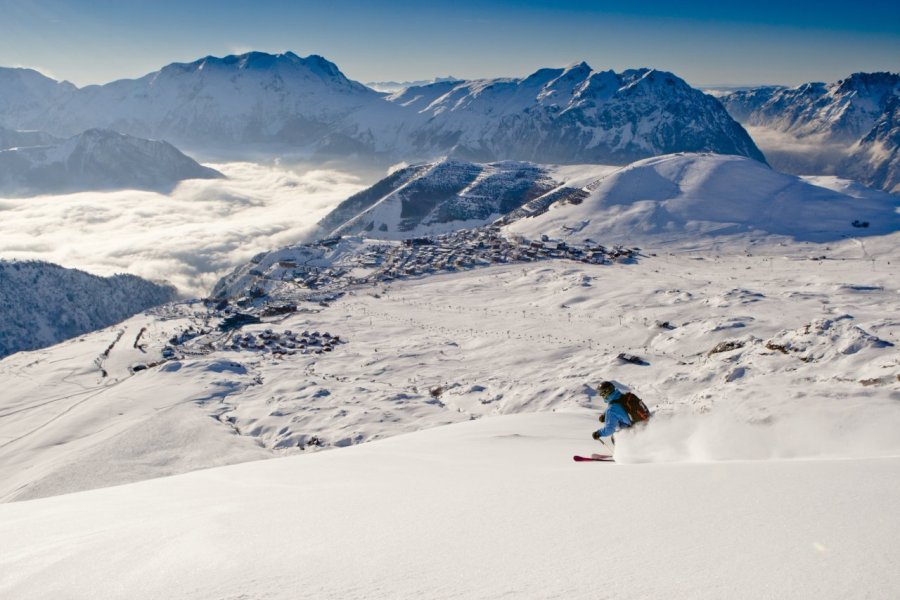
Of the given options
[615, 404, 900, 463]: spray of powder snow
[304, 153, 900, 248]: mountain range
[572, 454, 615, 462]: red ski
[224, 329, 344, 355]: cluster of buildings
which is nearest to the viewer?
[615, 404, 900, 463]: spray of powder snow

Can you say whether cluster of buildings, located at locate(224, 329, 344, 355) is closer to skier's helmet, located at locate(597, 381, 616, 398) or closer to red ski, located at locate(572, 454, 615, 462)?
skier's helmet, located at locate(597, 381, 616, 398)

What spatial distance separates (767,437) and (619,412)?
3.43 meters

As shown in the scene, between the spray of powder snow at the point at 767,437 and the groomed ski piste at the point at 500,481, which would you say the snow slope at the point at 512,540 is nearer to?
the groomed ski piste at the point at 500,481

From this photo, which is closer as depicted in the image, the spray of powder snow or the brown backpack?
the spray of powder snow

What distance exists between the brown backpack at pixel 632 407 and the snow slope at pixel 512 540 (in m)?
5.38

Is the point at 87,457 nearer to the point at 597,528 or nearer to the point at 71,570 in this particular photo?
the point at 71,570

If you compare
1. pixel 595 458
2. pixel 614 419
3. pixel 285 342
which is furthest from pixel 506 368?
pixel 595 458

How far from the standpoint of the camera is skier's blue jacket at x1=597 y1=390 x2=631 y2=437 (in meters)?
13.4

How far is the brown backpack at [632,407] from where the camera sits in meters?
13.5

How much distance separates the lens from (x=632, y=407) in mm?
13602

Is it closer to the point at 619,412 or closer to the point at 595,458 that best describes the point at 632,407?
the point at 619,412

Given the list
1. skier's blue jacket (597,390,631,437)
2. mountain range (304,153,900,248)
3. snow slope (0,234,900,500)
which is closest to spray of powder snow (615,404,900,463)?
snow slope (0,234,900,500)

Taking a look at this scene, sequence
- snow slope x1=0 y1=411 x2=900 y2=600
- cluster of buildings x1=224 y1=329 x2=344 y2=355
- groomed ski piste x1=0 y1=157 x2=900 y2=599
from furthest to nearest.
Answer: cluster of buildings x1=224 y1=329 x2=344 y2=355 → groomed ski piste x1=0 y1=157 x2=900 y2=599 → snow slope x1=0 y1=411 x2=900 y2=600

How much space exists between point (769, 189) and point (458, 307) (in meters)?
97.5
